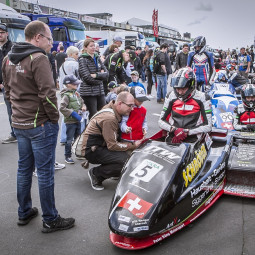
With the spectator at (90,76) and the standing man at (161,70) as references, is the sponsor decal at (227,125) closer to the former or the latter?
the spectator at (90,76)

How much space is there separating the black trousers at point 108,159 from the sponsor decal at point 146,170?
2.94 feet

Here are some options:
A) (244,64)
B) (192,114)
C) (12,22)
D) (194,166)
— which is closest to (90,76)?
(192,114)

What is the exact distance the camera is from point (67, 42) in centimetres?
1903

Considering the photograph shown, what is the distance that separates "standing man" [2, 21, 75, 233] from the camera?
2.76m

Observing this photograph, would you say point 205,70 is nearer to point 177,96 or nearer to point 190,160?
point 177,96

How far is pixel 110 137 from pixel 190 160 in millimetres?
1092

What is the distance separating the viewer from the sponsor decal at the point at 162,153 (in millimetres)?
3197

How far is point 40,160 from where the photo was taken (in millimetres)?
2957

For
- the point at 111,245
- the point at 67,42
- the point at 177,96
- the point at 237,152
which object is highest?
the point at 67,42

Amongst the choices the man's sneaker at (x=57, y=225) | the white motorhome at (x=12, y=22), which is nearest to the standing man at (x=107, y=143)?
the man's sneaker at (x=57, y=225)

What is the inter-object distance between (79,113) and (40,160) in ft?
7.33

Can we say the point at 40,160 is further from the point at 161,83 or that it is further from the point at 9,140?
the point at 161,83

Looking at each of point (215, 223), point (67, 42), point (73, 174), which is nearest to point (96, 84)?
point (73, 174)

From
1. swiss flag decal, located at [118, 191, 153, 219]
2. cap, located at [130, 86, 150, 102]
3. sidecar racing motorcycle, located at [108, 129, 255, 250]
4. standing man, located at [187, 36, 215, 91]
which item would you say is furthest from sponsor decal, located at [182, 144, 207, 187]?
standing man, located at [187, 36, 215, 91]
